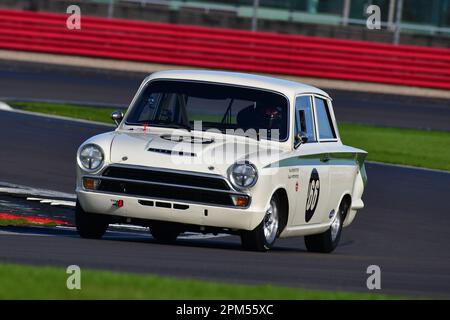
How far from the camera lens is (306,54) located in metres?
33.2

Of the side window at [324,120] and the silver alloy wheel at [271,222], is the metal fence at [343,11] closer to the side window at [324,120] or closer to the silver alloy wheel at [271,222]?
the side window at [324,120]

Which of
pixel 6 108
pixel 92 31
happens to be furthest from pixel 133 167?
pixel 92 31

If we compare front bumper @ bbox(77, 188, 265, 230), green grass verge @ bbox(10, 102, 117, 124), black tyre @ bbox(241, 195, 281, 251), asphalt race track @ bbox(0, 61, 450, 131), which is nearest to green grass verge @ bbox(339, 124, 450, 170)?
asphalt race track @ bbox(0, 61, 450, 131)

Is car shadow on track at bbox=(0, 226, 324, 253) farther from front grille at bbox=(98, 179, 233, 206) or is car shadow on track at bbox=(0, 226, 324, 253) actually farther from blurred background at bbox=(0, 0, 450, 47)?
blurred background at bbox=(0, 0, 450, 47)

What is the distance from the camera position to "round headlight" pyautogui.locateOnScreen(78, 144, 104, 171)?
10.7m

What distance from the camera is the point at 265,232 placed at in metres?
10.9

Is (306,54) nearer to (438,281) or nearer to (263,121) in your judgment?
(263,121)

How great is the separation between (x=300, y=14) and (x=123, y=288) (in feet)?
95.2

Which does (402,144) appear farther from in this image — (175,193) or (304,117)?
(175,193)

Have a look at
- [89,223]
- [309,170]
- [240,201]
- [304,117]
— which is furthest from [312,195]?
[89,223]

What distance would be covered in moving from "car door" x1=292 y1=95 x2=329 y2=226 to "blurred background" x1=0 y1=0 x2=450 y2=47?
22465mm

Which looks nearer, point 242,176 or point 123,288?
point 123,288

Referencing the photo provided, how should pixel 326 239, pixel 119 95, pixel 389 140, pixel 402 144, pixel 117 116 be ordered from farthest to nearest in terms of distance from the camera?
pixel 119 95
pixel 389 140
pixel 402 144
pixel 326 239
pixel 117 116

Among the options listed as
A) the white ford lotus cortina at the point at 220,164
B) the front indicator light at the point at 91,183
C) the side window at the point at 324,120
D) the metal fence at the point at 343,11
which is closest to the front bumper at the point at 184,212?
the white ford lotus cortina at the point at 220,164
